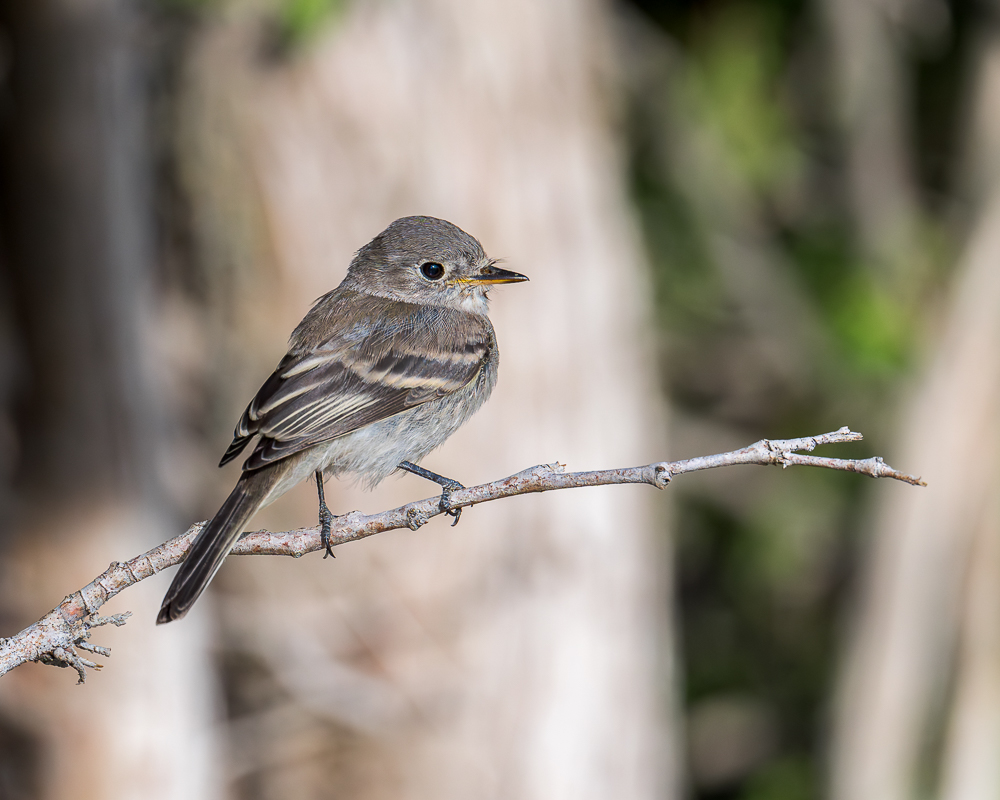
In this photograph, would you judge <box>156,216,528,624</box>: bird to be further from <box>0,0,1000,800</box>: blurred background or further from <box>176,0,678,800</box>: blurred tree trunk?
<box>176,0,678,800</box>: blurred tree trunk

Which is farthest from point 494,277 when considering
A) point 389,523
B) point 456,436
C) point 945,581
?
point 945,581

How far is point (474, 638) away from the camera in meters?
5.95

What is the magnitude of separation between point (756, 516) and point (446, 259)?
5283 millimetres

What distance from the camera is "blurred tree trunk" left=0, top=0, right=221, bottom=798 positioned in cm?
518

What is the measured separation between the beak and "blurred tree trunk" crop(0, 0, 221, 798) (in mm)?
2648

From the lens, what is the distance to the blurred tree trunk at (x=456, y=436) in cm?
576

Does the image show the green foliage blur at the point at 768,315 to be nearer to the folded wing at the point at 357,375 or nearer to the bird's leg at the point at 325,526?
the folded wing at the point at 357,375

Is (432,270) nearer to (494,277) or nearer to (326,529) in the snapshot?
(494,277)

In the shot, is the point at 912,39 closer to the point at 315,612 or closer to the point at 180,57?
the point at 180,57

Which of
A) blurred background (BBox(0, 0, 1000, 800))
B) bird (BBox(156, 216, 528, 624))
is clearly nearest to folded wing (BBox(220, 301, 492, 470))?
bird (BBox(156, 216, 528, 624))

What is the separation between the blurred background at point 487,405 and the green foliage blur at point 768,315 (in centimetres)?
5

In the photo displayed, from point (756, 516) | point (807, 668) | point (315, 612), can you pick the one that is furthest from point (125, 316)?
point (807, 668)

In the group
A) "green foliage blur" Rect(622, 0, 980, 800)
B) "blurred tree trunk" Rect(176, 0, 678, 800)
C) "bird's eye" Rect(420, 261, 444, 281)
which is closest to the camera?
"bird's eye" Rect(420, 261, 444, 281)

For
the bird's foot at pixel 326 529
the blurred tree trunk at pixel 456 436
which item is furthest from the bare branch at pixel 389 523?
the blurred tree trunk at pixel 456 436
